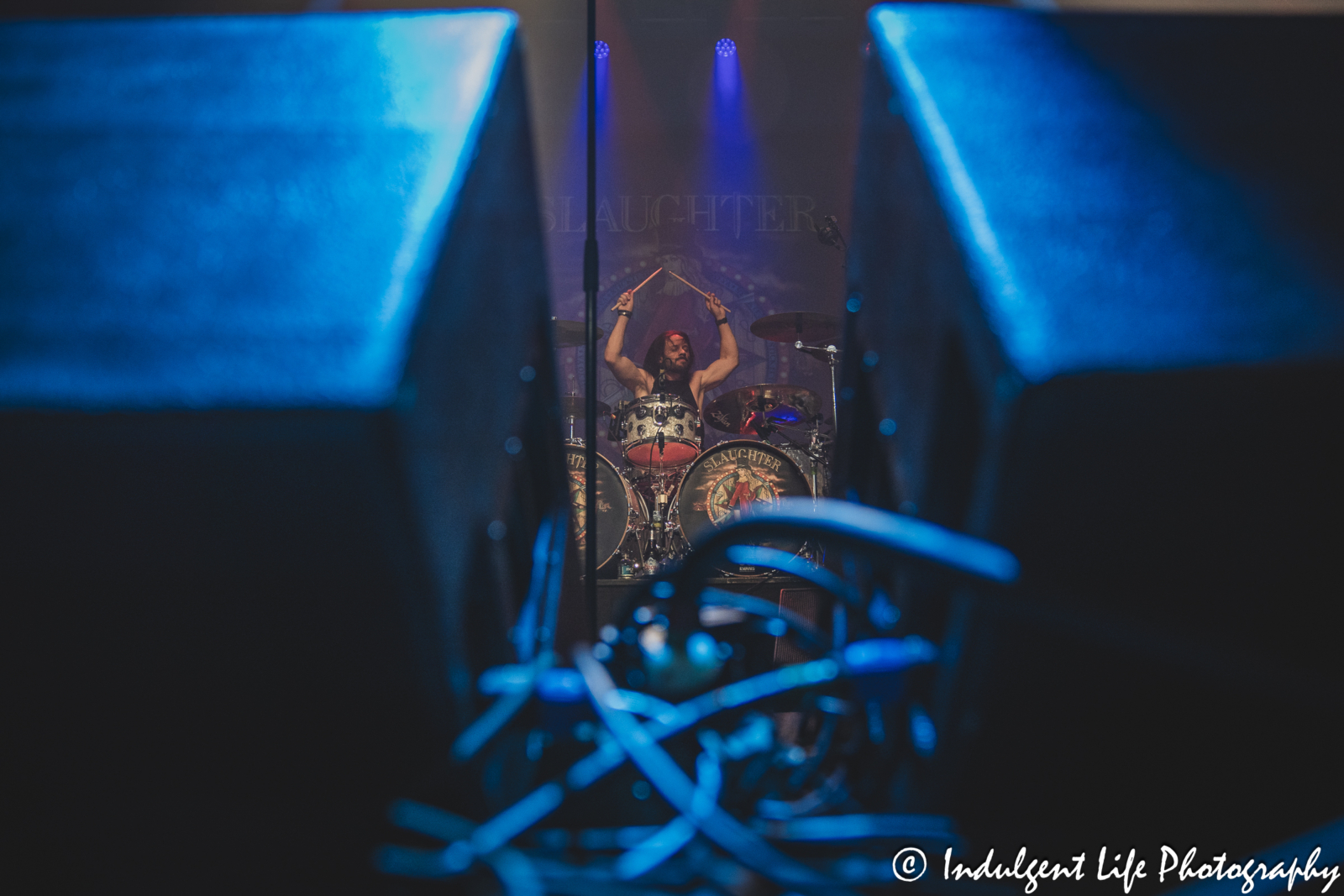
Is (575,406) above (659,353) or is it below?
below

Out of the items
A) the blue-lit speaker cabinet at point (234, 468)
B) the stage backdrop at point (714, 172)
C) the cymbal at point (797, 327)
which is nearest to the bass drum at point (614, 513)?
the stage backdrop at point (714, 172)

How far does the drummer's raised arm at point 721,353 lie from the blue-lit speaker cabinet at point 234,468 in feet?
13.2

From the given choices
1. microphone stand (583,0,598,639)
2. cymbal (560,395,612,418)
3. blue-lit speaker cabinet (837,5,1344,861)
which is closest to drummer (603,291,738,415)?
cymbal (560,395,612,418)

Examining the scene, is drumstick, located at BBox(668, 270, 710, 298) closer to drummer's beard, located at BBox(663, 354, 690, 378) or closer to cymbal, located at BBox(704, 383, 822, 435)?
drummer's beard, located at BBox(663, 354, 690, 378)

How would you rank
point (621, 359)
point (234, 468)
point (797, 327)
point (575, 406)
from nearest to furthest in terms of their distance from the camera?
1. point (234, 468)
2. point (797, 327)
3. point (575, 406)
4. point (621, 359)

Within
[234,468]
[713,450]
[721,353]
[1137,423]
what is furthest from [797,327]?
[234,468]

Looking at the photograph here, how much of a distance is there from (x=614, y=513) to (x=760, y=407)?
0.99 meters

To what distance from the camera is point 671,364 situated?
4.59 m

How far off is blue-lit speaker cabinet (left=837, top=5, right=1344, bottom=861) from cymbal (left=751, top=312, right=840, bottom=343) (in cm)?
340

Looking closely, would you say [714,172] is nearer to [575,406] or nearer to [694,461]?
[575,406]

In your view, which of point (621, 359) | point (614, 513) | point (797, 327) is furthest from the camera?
point (621, 359)

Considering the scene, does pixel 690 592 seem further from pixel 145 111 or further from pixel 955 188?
pixel 145 111

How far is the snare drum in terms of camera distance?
4.05 m

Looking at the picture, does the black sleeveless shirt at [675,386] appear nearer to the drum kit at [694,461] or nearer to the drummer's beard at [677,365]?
the drummer's beard at [677,365]
